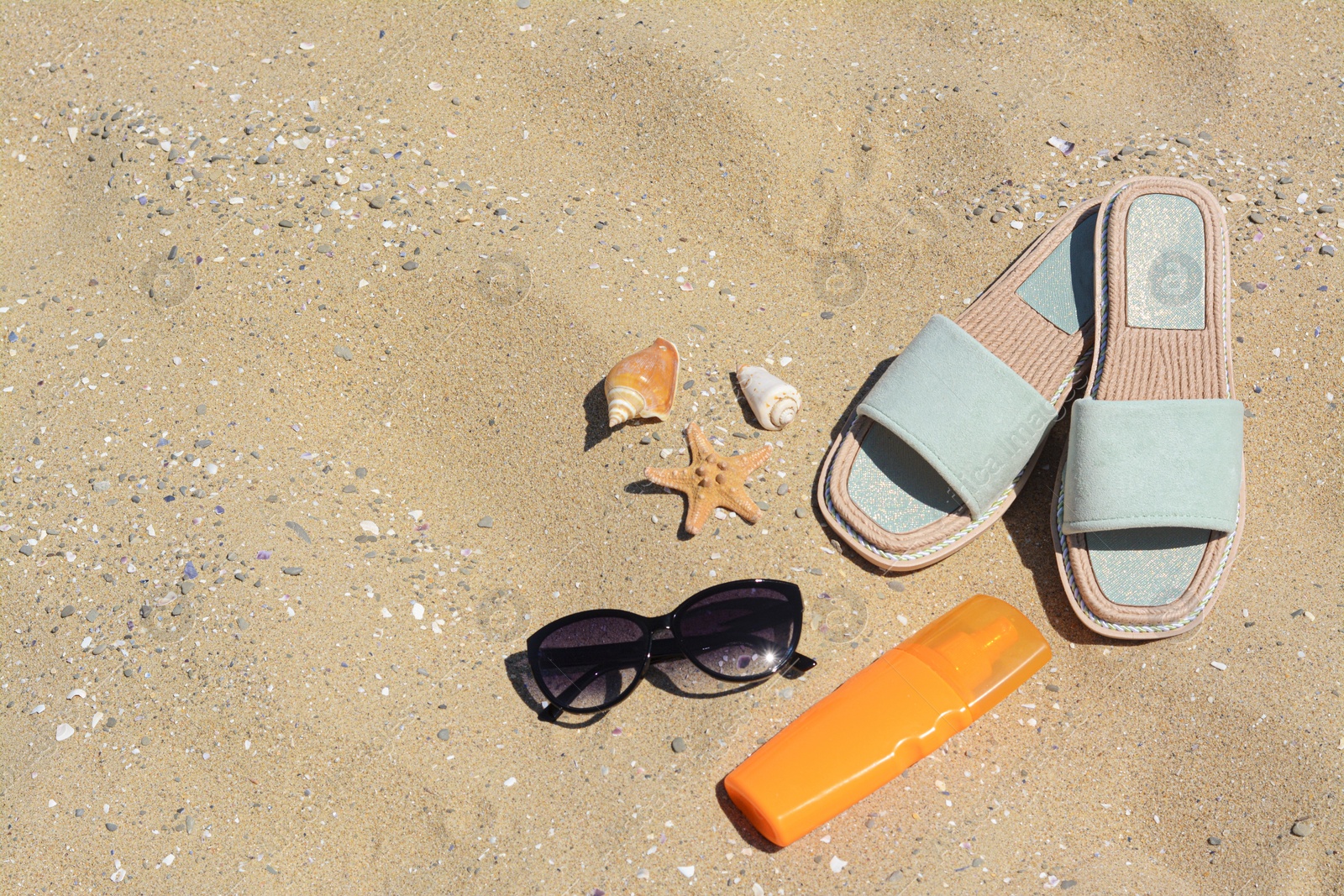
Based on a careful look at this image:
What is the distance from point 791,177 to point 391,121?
1552mm

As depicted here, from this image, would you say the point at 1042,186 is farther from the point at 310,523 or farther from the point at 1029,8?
the point at 310,523

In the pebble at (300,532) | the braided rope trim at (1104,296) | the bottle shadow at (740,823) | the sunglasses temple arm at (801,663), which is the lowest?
the bottle shadow at (740,823)

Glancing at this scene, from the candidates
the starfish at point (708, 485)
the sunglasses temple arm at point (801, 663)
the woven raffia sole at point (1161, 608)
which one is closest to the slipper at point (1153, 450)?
the woven raffia sole at point (1161, 608)

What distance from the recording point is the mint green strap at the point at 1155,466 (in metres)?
2.65

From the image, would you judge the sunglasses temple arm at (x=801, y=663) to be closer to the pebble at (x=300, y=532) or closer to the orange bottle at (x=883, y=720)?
the orange bottle at (x=883, y=720)

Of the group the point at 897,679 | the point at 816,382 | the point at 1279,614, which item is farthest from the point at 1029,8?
the point at 897,679

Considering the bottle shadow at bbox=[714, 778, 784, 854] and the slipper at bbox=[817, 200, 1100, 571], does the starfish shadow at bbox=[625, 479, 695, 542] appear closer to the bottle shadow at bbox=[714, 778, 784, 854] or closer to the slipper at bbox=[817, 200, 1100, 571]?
the slipper at bbox=[817, 200, 1100, 571]

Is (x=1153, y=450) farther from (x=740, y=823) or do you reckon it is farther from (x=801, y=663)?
(x=740, y=823)

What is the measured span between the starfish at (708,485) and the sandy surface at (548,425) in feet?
0.35

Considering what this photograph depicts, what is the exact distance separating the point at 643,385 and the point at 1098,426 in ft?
4.67

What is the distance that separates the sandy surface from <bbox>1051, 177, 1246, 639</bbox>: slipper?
0.14m

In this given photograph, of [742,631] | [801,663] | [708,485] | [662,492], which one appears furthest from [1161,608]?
[662,492]

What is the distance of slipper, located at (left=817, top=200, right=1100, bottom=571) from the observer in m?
2.75

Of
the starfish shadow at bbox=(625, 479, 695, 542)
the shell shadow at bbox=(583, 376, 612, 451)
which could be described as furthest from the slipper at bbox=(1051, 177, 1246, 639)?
the shell shadow at bbox=(583, 376, 612, 451)
